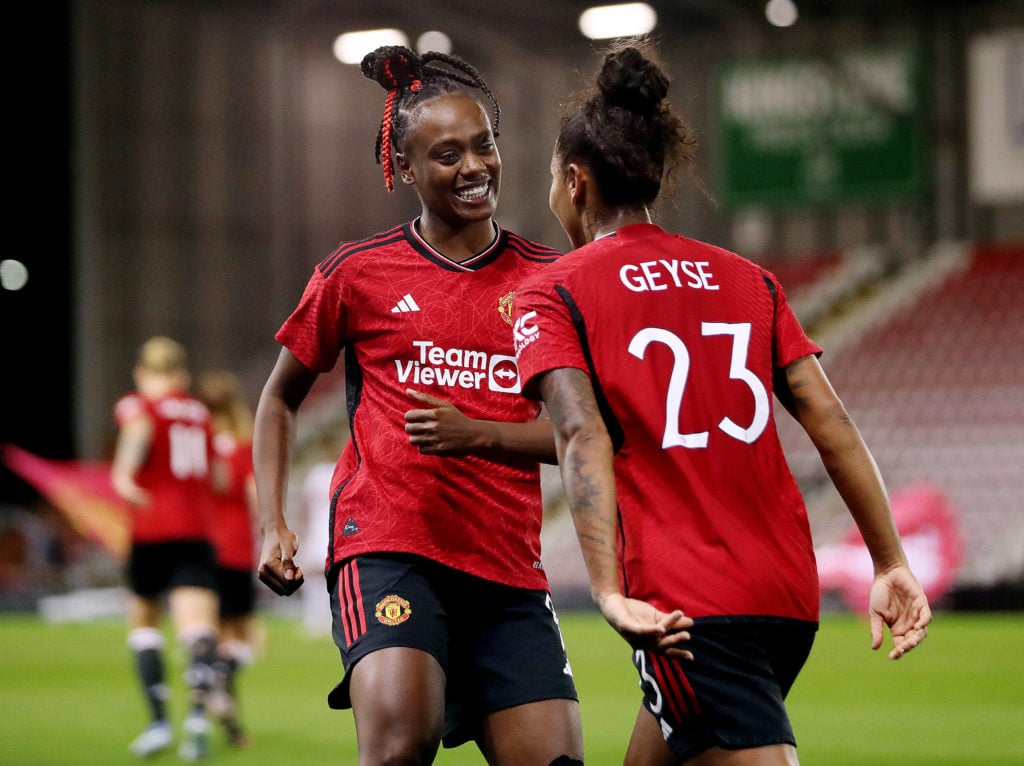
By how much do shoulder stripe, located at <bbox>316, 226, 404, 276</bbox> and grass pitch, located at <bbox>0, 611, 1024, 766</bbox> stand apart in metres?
3.96

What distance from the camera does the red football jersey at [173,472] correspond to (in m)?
8.09

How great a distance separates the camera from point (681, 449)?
2939 millimetres

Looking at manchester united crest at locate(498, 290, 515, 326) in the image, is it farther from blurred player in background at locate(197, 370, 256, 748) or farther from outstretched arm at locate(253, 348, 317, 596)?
blurred player in background at locate(197, 370, 256, 748)

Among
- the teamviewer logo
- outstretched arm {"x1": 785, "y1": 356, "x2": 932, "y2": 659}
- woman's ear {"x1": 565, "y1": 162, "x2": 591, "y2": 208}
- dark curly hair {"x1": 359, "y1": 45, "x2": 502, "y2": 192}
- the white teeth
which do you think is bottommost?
outstretched arm {"x1": 785, "y1": 356, "x2": 932, "y2": 659}

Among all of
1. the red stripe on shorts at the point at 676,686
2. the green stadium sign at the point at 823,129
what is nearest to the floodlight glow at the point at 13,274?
the green stadium sign at the point at 823,129

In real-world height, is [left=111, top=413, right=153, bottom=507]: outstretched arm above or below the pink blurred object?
above

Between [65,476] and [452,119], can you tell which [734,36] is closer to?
[65,476]

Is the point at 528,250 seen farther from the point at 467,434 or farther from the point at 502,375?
the point at 467,434

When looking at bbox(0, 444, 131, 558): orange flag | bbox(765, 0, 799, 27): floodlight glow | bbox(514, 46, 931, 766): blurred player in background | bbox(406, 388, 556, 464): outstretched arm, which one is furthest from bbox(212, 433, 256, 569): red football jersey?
bbox(765, 0, 799, 27): floodlight glow

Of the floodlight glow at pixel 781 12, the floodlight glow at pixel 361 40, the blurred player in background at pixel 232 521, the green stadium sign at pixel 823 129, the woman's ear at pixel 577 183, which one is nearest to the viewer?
the woman's ear at pixel 577 183

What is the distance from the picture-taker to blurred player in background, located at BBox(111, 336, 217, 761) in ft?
25.4

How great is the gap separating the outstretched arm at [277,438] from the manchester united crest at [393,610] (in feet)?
0.98

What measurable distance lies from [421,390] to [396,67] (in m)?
0.91

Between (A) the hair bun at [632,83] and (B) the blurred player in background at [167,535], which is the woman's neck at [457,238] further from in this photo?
(B) the blurred player in background at [167,535]
